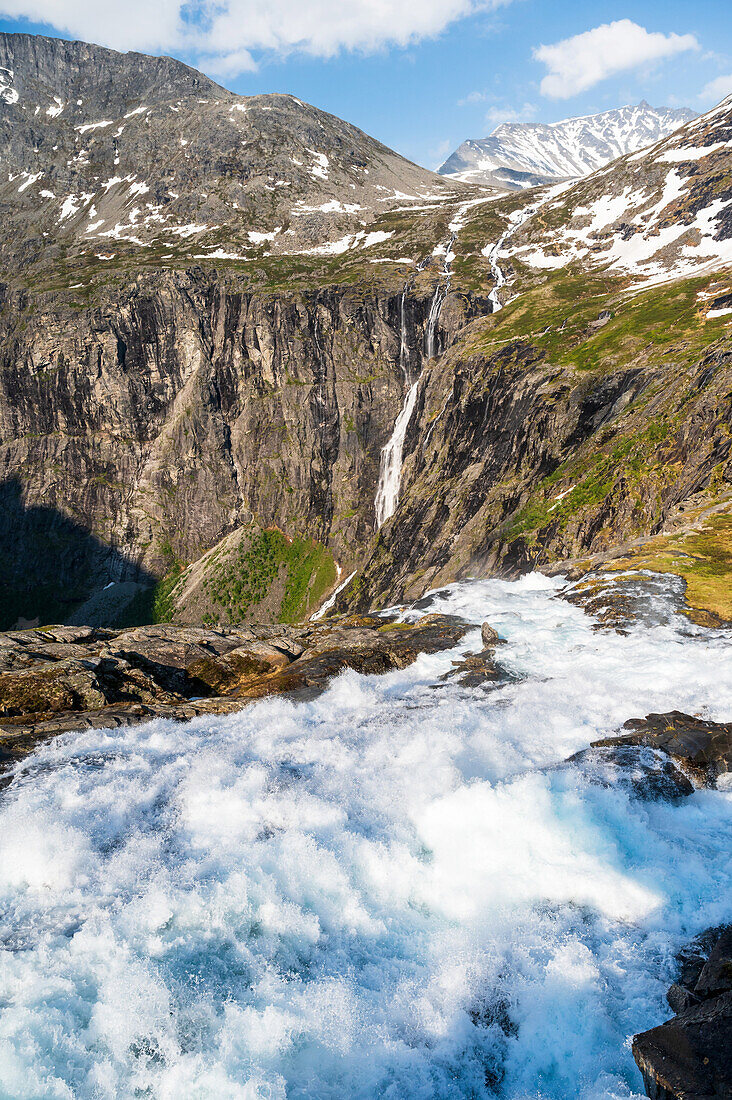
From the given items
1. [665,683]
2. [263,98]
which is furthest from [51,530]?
[263,98]

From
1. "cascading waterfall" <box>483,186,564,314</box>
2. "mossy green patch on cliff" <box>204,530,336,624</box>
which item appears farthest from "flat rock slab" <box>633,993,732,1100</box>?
"cascading waterfall" <box>483,186,564,314</box>

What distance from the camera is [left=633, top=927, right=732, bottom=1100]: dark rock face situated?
6715 millimetres

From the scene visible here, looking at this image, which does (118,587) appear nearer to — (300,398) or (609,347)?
(300,398)

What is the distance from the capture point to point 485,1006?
388 inches

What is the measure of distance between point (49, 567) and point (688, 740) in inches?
5218

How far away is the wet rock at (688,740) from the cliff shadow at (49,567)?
372ft

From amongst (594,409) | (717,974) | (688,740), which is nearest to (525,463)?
(594,409)

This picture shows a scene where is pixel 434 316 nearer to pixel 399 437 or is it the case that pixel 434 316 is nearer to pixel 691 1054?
pixel 399 437

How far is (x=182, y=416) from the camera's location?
117 meters

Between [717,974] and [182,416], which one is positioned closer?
[717,974]

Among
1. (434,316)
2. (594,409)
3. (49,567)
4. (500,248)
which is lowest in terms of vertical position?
(49,567)

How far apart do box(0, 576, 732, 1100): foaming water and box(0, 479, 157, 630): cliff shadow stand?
109172 millimetres

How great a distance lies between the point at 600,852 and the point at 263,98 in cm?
24463

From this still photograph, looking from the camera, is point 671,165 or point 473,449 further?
point 671,165
